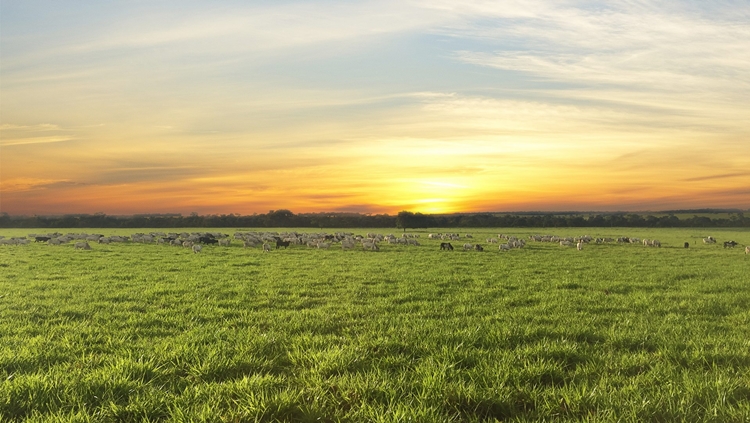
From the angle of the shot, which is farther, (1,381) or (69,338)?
(69,338)

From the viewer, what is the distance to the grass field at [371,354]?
503cm

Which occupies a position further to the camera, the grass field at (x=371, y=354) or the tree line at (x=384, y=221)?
the tree line at (x=384, y=221)

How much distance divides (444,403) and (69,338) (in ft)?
23.2

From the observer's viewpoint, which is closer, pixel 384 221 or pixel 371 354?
pixel 371 354

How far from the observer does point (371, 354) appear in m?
6.94

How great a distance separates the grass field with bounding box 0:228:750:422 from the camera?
16.5 feet

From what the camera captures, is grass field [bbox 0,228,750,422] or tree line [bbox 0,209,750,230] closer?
grass field [bbox 0,228,750,422]

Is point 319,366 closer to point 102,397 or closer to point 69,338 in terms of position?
point 102,397

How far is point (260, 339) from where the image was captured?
7.68 m

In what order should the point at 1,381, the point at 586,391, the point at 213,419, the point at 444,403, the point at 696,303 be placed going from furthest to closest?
the point at 696,303 → the point at 1,381 → the point at 586,391 → the point at 444,403 → the point at 213,419

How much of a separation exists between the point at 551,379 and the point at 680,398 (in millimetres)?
1443

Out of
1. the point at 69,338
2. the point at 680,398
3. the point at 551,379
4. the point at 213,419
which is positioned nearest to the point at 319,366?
the point at 213,419

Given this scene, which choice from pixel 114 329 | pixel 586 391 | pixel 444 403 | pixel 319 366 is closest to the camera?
pixel 444 403

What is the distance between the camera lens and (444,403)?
5051 millimetres
